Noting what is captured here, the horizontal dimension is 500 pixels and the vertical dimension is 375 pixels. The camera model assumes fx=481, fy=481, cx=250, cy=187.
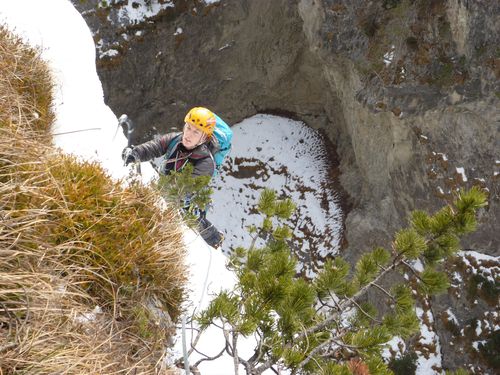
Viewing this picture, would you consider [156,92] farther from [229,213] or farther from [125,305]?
Answer: [125,305]

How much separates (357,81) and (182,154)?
6984 millimetres

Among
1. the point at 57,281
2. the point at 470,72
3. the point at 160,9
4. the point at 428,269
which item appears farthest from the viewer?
the point at 160,9

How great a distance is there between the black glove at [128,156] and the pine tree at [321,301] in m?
1.54

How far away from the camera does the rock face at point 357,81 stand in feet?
29.5

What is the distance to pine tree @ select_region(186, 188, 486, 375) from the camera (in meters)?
2.82

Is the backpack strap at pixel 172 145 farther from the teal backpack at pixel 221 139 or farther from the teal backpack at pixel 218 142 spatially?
the teal backpack at pixel 221 139

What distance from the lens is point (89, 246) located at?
2.86m

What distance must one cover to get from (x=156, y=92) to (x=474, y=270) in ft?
30.8

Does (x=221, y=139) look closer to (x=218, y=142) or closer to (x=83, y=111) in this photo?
(x=218, y=142)

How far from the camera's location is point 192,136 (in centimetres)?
518

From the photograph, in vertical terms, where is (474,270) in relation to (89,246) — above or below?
below

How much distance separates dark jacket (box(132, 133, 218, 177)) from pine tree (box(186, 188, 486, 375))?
4.63ft

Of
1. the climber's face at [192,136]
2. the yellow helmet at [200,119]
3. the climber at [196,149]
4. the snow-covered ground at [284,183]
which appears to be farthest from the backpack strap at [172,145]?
the snow-covered ground at [284,183]

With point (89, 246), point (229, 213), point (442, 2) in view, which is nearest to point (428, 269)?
point (89, 246)
